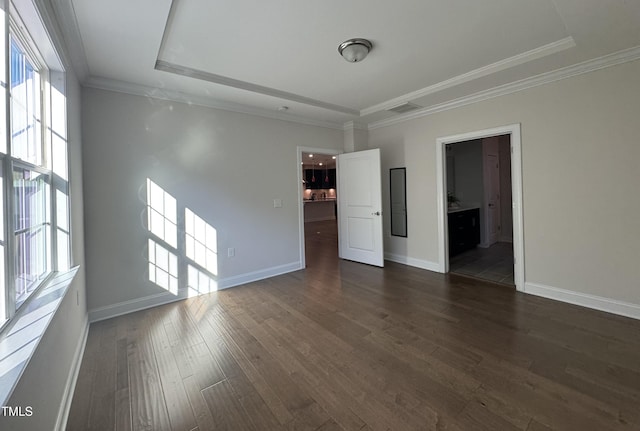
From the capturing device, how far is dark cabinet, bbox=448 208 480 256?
5.13 metres

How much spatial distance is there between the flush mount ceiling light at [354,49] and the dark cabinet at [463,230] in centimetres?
355

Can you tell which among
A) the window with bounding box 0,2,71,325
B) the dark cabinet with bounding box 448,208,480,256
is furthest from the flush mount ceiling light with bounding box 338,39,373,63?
the dark cabinet with bounding box 448,208,480,256

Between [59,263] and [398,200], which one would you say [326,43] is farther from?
[398,200]

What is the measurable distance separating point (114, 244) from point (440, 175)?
14.3 feet

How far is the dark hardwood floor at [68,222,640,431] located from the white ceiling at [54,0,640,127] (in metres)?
2.57

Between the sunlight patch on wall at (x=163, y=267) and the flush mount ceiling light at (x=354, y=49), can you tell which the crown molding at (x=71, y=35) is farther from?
the flush mount ceiling light at (x=354, y=49)

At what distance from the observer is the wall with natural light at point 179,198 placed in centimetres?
294

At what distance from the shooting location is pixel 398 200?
4.89 metres

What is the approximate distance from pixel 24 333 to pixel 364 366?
6.34ft

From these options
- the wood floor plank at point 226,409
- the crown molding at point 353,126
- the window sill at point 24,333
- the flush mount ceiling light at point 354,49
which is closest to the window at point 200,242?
the window sill at point 24,333

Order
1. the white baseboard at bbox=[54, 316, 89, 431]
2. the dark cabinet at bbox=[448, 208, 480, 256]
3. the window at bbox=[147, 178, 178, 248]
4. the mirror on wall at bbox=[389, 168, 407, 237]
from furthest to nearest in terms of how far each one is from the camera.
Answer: the dark cabinet at bbox=[448, 208, 480, 256]
the mirror on wall at bbox=[389, 168, 407, 237]
the window at bbox=[147, 178, 178, 248]
the white baseboard at bbox=[54, 316, 89, 431]

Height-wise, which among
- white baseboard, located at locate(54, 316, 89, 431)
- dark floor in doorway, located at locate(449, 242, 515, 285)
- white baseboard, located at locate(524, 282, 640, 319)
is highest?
dark floor in doorway, located at locate(449, 242, 515, 285)

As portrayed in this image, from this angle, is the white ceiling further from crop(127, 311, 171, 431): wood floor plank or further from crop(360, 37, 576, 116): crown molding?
crop(127, 311, 171, 431): wood floor plank

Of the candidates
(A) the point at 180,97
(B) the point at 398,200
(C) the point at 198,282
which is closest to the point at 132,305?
(C) the point at 198,282
